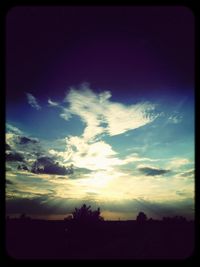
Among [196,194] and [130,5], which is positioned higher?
[130,5]

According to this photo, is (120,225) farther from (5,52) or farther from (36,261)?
(5,52)

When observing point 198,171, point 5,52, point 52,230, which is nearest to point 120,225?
point 52,230

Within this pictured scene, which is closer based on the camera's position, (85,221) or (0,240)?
(0,240)

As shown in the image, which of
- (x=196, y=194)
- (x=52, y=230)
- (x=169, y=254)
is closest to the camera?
(x=196, y=194)

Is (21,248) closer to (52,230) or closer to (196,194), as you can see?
(196,194)

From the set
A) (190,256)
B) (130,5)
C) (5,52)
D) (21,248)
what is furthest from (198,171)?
(5,52)

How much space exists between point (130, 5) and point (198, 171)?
5.94 ft

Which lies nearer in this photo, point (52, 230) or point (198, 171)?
point (198, 171)

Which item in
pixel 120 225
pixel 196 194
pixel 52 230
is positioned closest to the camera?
pixel 196 194

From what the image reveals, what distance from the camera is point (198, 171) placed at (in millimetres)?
2441

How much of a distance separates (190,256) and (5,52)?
283 centimetres

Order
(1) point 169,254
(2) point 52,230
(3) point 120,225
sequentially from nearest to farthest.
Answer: (1) point 169,254 → (2) point 52,230 → (3) point 120,225

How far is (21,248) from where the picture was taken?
2.69 m

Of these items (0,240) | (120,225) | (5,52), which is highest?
(5,52)
